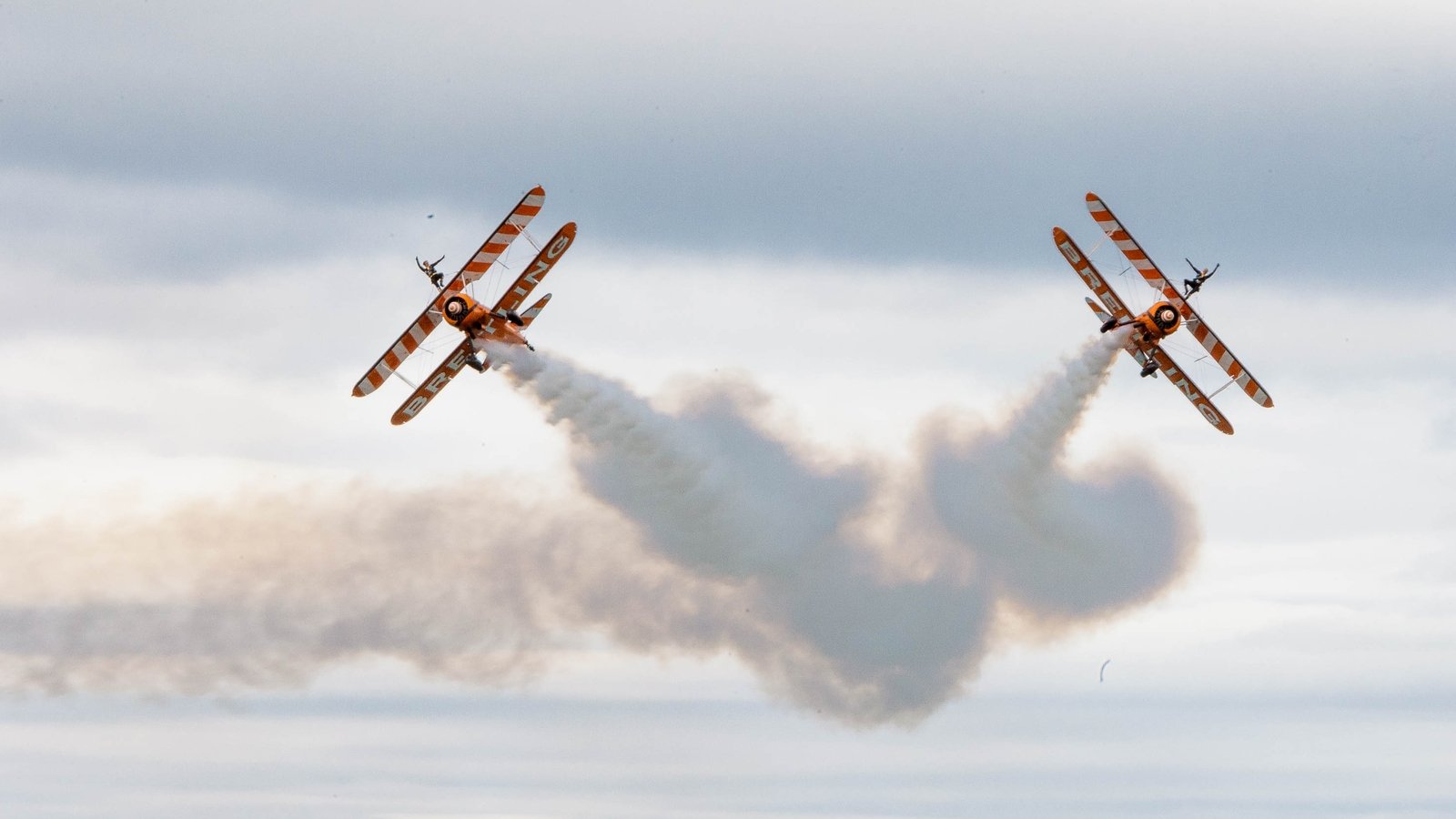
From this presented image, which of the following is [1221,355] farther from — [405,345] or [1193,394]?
[405,345]

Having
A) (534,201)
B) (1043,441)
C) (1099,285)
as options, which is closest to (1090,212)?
(1099,285)

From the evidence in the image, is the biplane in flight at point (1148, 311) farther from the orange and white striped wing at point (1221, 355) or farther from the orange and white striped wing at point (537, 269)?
the orange and white striped wing at point (537, 269)

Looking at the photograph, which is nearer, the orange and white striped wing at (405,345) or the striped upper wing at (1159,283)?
the orange and white striped wing at (405,345)

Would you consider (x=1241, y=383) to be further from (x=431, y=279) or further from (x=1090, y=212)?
(x=431, y=279)

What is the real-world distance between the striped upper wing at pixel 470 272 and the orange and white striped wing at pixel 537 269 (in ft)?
3.01

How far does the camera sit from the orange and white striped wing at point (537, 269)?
89.1 m

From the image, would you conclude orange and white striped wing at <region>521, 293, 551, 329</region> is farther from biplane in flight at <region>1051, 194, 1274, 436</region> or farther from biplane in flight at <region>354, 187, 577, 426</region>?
biplane in flight at <region>1051, 194, 1274, 436</region>

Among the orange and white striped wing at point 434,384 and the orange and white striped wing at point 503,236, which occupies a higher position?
the orange and white striped wing at point 503,236

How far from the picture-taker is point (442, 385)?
91500 mm

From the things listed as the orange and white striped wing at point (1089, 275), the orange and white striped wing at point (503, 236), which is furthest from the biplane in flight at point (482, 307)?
the orange and white striped wing at point (1089, 275)

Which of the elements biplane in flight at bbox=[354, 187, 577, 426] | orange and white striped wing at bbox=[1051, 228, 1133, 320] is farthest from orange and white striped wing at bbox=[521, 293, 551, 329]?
orange and white striped wing at bbox=[1051, 228, 1133, 320]

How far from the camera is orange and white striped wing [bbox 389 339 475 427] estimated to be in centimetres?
9038

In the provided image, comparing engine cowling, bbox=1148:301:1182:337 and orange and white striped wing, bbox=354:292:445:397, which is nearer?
orange and white striped wing, bbox=354:292:445:397

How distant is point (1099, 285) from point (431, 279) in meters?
19.2
